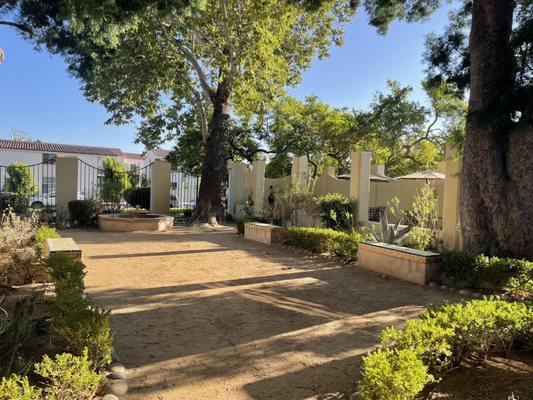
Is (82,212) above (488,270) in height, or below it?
above

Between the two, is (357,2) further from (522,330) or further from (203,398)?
(203,398)

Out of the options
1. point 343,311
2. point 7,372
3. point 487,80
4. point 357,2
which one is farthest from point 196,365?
point 357,2

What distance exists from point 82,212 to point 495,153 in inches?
460

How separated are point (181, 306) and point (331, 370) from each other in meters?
2.39

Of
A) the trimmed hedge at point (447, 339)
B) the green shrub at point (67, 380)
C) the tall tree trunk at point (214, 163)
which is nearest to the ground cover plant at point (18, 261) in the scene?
the green shrub at point (67, 380)

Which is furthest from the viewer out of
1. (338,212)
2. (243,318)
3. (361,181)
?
(361,181)

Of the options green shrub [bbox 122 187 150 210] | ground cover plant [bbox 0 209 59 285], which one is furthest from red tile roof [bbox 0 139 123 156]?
ground cover plant [bbox 0 209 59 285]

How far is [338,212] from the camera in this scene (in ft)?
37.9

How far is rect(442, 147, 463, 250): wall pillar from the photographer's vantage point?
8.70 meters

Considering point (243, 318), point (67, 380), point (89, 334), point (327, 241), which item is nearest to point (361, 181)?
point (327, 241)

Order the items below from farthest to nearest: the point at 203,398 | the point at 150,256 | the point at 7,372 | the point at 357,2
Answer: the point at 357,2 → the point at 150,256 → the point at 203,398 → the point at 7,372

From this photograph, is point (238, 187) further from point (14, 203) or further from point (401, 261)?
point (401, 261)

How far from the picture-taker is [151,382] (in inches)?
131

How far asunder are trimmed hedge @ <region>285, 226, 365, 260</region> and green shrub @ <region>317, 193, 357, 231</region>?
60.5 inches
